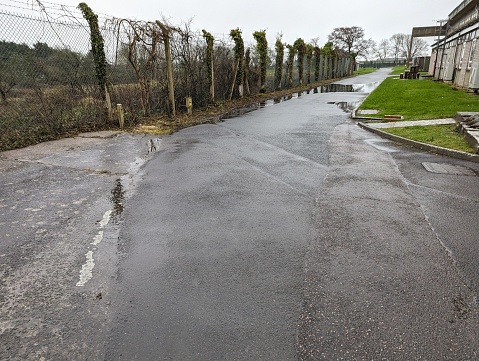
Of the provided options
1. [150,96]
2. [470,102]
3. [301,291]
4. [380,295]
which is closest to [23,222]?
[301,291]

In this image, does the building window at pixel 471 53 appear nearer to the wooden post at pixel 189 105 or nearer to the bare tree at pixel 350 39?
the wooden post at pixel 189 105

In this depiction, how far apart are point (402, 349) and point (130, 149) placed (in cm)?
738

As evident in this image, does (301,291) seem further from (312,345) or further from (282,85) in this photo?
(282,85)

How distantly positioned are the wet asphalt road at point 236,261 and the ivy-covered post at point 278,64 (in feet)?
67.0

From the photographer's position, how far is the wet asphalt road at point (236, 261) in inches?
97.4

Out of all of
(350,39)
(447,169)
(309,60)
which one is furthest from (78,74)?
(350,39)

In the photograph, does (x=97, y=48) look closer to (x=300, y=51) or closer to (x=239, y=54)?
(x=239, y=54)

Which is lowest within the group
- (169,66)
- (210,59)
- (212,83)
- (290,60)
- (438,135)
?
(438,135)

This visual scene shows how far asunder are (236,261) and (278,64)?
2435 cm

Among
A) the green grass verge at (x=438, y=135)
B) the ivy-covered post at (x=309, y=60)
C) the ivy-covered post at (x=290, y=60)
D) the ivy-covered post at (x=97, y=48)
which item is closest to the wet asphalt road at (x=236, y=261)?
the green grass verge at (x=438, y=135)

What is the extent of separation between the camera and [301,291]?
3.04 meters

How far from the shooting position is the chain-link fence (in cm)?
772

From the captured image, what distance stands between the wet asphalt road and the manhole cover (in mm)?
78

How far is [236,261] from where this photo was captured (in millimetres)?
3498
